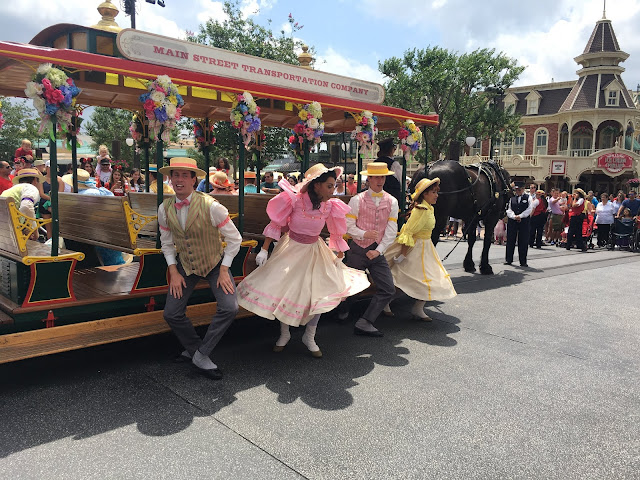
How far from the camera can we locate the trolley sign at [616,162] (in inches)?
1428

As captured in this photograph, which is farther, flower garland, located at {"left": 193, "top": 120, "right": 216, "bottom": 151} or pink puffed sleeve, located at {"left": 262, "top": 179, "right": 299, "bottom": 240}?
flower garland, located at {"left": 193, "top": 120, "right": 216, "bottom": 151}

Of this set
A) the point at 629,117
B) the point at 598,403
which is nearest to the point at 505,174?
the point at 598,403

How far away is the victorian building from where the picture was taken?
36969mm

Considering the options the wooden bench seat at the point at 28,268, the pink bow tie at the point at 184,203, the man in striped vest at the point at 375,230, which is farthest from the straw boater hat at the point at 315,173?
the wooden bench seat at the point at 28,268

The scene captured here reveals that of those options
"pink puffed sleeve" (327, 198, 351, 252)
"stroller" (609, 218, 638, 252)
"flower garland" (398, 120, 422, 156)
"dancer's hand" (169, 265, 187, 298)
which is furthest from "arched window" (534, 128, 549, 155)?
"dancer's hand" (169, 265, 187, 298)

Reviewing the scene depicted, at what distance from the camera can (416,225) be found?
5.89 meters

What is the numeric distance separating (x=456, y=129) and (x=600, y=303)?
2217 cm

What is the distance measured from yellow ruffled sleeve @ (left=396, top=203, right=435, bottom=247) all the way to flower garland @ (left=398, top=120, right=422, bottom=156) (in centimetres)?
155

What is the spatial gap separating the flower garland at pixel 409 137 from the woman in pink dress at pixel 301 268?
2.77m

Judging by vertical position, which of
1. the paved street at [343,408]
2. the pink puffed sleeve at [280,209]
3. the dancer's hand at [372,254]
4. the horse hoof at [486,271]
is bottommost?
the paved street at [343,408]

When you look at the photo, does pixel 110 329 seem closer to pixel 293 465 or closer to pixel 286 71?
pixel 293 465

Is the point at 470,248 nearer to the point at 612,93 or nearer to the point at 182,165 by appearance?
the point at 182,165

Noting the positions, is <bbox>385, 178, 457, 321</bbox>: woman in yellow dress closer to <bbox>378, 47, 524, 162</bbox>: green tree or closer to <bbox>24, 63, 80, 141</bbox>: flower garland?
<bbox>24, 63, 80, 141</bbox>: flower garland

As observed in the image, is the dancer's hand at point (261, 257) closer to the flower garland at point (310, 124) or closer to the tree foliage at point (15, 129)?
the flower garland at point (310, 124)
